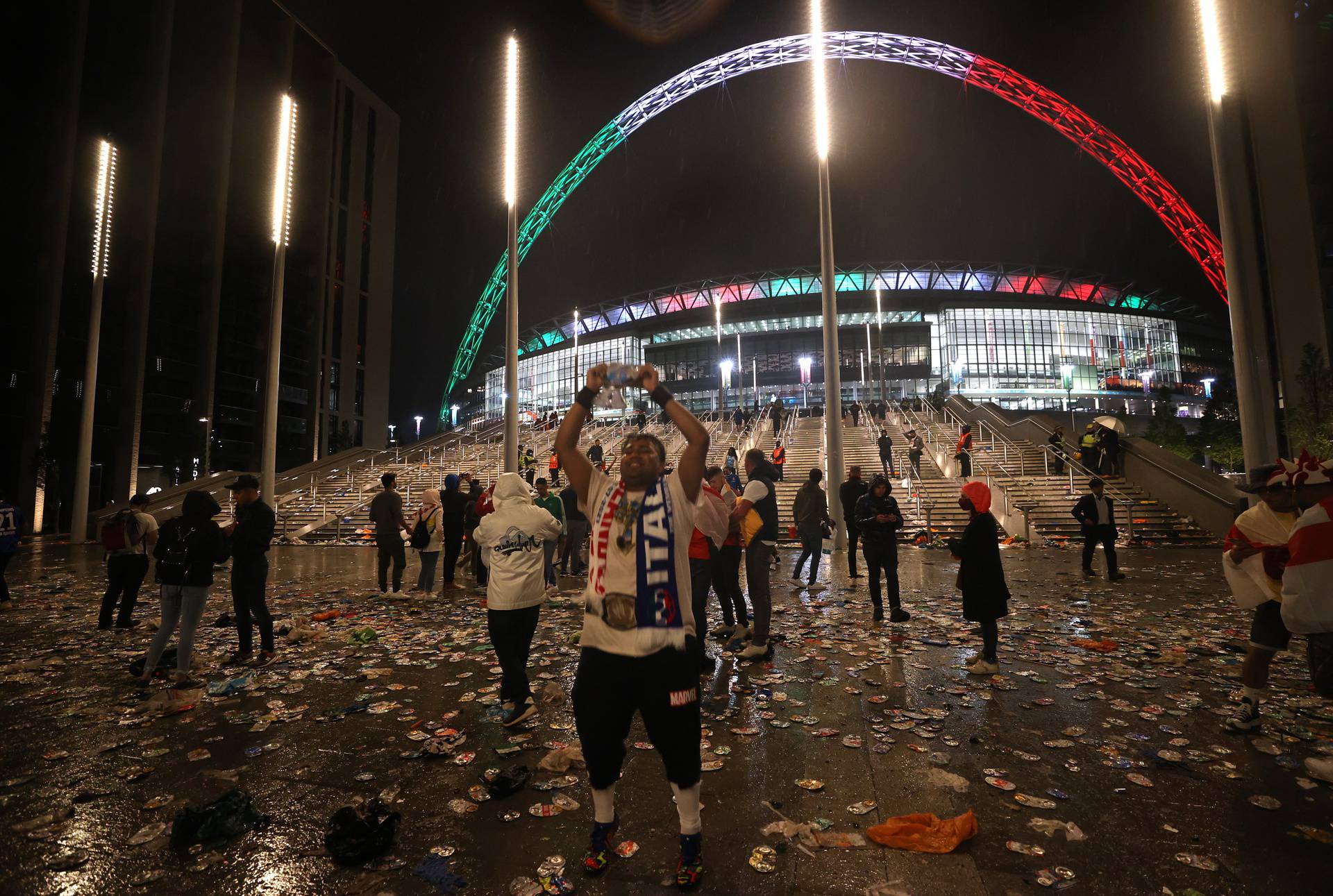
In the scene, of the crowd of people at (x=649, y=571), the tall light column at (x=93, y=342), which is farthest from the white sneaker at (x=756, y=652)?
the tall light column at (x=93, y=342)

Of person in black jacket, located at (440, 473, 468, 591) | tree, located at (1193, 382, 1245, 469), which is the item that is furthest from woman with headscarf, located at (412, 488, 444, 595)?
tree, located at (1193, 382, 1245, 469)

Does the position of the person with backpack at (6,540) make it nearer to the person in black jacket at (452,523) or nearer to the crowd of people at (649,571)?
the crowd of people at (649,571)

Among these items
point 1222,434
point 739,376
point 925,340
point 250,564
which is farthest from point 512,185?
point 925,340

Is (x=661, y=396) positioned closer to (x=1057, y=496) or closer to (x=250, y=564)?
(x=250, y=564)

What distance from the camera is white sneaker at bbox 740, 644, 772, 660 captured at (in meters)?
6.08

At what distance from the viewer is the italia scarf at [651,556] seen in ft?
8.71

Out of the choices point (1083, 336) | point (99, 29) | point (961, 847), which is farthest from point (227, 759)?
point (1083, 336)

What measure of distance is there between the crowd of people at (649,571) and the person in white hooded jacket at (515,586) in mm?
14

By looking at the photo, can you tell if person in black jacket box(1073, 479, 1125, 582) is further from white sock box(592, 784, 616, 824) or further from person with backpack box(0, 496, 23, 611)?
person with backpack box(0, 496, 23, 611)

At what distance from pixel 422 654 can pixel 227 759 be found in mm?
2547

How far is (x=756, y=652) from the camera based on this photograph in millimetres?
6094

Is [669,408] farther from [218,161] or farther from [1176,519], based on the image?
[218,161]

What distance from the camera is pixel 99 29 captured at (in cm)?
3425

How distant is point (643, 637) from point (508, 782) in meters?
1.47
